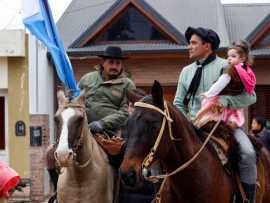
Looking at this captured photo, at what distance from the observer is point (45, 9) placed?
10.7 m

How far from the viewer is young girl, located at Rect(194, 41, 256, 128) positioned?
6.87 metres

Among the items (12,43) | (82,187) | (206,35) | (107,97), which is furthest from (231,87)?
(12,43)

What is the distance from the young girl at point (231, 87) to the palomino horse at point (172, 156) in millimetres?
411

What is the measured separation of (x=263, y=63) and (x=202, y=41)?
11.9 metres

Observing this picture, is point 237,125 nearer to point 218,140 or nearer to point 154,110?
point 218,140

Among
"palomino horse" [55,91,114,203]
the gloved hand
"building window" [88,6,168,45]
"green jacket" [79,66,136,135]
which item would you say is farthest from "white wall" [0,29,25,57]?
"palomino horse" [55,91,114,203]

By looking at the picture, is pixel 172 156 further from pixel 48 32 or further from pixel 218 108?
pixel 48 32

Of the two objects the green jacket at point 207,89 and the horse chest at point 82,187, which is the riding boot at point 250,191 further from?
the horse chest at point 82,187

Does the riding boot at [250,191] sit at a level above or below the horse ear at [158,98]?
below

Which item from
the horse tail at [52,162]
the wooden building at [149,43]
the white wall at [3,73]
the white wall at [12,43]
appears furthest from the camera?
the wooden building at [149,43]

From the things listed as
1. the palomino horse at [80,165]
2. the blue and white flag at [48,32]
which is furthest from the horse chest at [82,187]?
the blue and white flag at [48,32]

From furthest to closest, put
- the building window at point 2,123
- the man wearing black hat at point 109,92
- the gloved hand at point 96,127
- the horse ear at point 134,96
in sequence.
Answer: the building window at point 2,123 → the man wearing black hat at point 109,92 → the gloved hand at point 96,127 → the horse ear at point 134,96

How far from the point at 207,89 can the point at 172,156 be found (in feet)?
3.82

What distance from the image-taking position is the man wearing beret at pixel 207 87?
691cm
